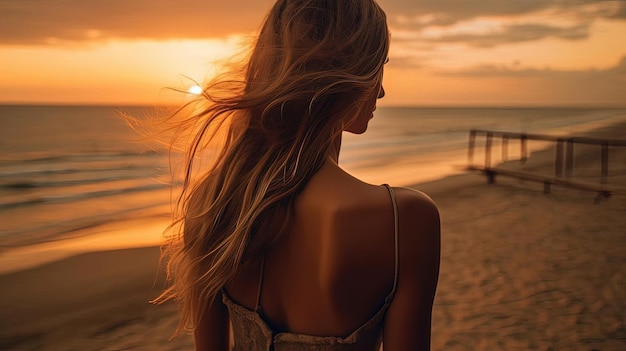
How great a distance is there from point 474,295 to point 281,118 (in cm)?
453

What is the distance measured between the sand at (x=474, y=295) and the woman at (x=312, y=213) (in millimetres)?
3244

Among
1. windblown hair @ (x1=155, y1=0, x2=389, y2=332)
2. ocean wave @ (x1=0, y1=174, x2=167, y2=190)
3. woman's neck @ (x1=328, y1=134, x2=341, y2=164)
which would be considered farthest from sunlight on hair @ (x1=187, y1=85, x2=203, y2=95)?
ocean wave @ (x1=0, y1=174, x2=167, y2=190)

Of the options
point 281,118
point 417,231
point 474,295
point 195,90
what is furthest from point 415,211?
point 474,295

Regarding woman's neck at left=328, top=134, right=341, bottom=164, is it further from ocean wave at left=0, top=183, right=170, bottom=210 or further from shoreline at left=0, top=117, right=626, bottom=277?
ocean wave at left=0, top=183, right=170, bottom=210

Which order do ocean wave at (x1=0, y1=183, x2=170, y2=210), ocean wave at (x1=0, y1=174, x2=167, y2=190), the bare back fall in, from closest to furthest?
the bare back → ocean wave at (x1=0, y1=183, x2=170, y2=210) → ocean wave at (x1=0, y1=174, x2=167, y2=190)

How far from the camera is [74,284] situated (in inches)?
216

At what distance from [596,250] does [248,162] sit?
663 centimetres

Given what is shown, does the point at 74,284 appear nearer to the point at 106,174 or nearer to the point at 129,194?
the point at 129,194

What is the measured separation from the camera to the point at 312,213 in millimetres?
1074

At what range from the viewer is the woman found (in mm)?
1047

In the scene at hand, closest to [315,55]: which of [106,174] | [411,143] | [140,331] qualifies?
[140,331]

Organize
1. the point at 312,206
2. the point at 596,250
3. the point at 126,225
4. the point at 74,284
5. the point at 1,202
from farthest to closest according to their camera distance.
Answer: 1. the point at 1,202
2. the point at 126,225
3. the point at 596,250
4. the point at 74,284
5. the point at 312,206

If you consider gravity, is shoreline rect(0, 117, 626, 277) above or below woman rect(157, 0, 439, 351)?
below

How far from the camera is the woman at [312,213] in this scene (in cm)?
105
